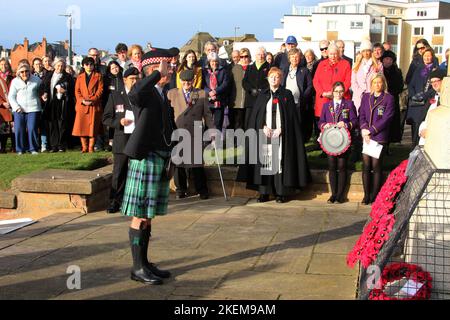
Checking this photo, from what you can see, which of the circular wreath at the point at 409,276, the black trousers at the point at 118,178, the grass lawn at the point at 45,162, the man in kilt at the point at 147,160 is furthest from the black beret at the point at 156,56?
the grass lawn at the point at 45,162

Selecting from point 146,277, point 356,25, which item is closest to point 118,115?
point 146,277

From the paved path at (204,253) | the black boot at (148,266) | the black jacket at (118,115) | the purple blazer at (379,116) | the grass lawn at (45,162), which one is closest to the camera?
the paved path at (204,253)

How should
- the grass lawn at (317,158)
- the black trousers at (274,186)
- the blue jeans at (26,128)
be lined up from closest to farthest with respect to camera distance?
the black trousers at (274,186) < the grass lawn at (317,158) < the blue jeans at (26,128)

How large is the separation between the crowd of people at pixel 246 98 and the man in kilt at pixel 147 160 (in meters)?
2.43

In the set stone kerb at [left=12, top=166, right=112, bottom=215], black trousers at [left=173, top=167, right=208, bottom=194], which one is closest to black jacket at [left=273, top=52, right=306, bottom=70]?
black trousers at [left=173, top=167, right=208, bottom=194]

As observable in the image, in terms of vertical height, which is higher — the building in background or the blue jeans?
the building in background

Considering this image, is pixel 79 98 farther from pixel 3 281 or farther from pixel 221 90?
pixel 3 281

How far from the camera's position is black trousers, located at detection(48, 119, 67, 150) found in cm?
1187

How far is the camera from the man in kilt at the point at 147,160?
539 centimetres

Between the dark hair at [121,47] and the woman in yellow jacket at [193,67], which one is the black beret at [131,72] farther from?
the dark hair at [121,47]

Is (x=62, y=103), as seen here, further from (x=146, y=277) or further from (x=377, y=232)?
(x=377, y=232)

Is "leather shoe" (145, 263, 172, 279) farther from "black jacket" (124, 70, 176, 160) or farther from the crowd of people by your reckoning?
the crowd of people

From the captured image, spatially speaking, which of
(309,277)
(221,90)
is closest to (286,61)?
(221,90)
